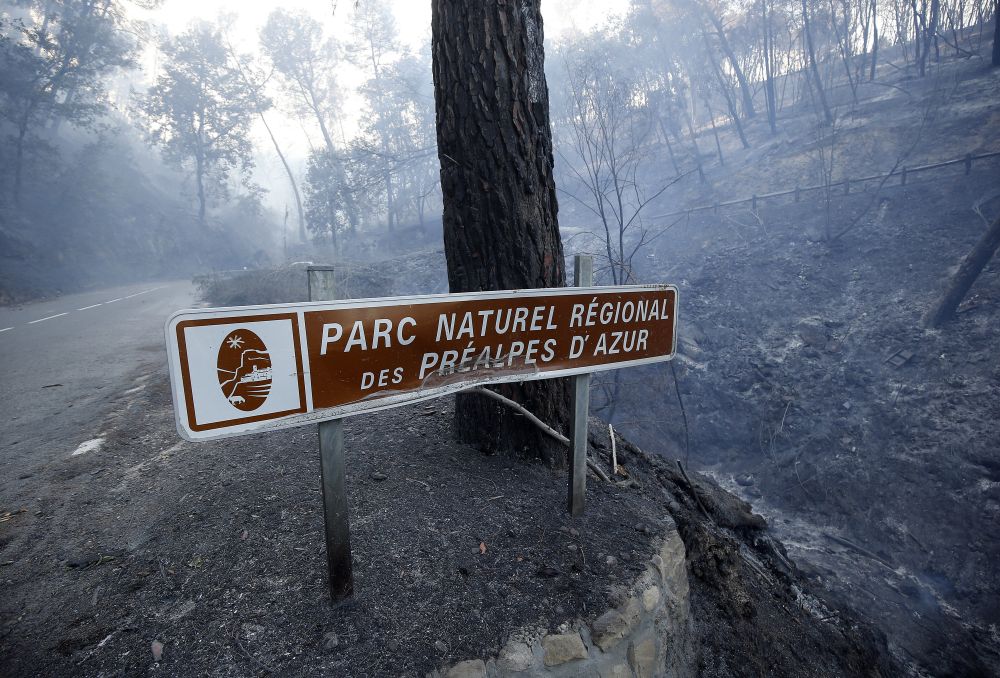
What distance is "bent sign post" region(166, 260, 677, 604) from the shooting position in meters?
1.27

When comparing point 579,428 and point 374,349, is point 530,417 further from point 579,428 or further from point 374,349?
point 374,349

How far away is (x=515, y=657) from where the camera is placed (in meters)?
1.69

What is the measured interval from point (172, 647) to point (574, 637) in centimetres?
147

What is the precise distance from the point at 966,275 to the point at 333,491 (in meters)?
13.0

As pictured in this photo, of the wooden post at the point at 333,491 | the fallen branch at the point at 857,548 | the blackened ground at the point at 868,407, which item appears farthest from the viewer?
the fallen branch at the point at 857,548

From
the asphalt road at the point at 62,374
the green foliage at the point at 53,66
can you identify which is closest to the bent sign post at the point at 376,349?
the asphalt road at the point at 62,374

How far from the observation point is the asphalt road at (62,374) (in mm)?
3770

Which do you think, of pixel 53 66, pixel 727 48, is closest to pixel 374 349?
pixel 727 48

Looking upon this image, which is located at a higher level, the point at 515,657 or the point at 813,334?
the point at 515,657

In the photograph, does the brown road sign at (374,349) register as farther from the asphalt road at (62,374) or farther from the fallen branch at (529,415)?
the asphalt road at (62,374)

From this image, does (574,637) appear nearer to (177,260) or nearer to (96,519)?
(96,519)

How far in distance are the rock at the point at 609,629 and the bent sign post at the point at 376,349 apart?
0.76 m

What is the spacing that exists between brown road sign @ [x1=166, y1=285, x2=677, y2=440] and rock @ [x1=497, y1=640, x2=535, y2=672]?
3.16 ft

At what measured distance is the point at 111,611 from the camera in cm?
189
